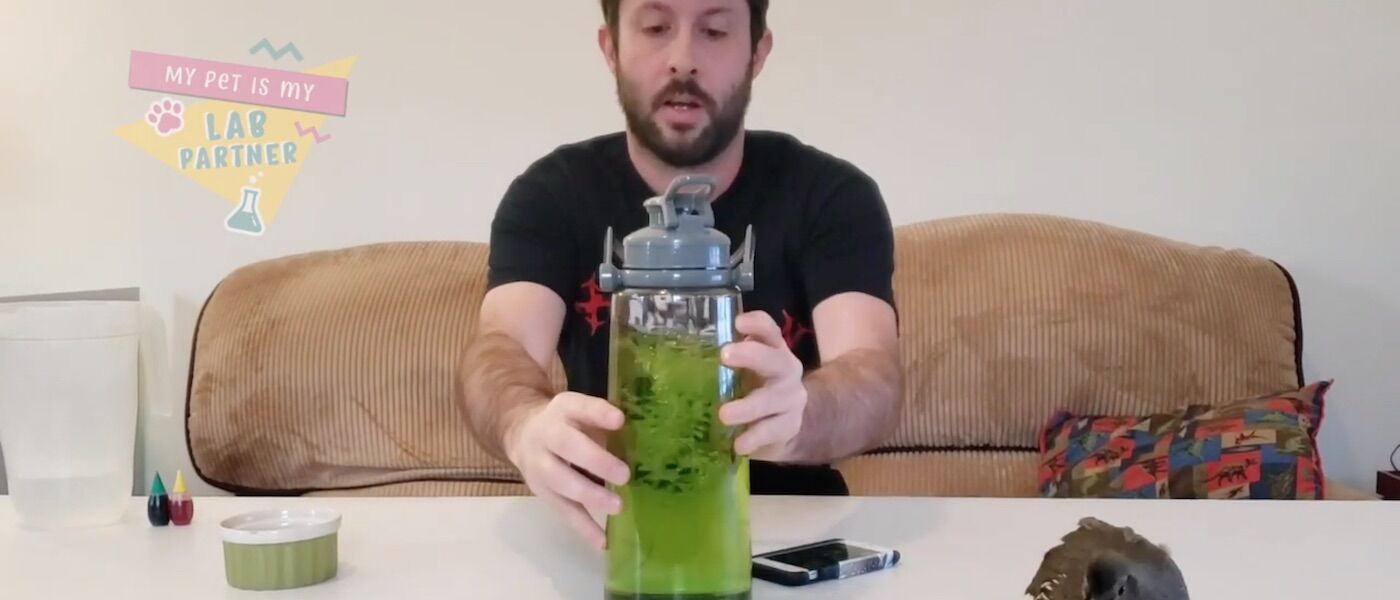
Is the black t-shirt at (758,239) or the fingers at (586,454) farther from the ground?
the black t-shirt at (758,239)

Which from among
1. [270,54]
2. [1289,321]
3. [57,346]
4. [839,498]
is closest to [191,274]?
[270,54]

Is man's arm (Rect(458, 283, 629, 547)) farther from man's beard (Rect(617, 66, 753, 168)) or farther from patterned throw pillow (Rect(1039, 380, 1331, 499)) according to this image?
patterned throw pillow (Rect(1039, 380, 1331, 499))

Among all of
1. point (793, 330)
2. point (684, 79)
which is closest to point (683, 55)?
point (684, 79)

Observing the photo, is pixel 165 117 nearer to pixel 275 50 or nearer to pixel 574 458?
pixel 275 50

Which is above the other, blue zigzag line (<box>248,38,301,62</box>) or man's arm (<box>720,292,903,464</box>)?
blue zigzag line (<box>248,38,301,62</box>)

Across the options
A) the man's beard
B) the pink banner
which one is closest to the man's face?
the man's beard

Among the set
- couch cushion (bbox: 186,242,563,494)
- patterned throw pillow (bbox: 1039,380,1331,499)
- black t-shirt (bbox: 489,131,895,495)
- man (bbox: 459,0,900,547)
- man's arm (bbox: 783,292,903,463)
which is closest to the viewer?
man's arm (bbox: 783,292,903,463)

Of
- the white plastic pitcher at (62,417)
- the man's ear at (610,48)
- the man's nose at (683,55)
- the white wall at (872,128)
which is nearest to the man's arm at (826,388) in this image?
the man's nose at (683,55)

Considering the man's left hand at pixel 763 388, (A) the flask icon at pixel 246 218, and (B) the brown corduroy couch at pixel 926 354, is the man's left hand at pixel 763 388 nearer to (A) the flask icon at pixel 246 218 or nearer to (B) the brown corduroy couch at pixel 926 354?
(B) the brown corduroy couch at pixel 926 354
